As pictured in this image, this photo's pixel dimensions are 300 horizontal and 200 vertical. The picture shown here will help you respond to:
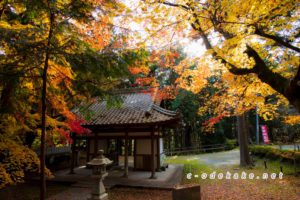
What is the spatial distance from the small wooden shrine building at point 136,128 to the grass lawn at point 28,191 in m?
1.82

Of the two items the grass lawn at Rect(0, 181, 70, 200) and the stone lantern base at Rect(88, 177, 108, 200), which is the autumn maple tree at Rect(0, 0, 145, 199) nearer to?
the stone lantern base at Rect(88, 177, 108, 200)

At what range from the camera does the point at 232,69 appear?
195 inches

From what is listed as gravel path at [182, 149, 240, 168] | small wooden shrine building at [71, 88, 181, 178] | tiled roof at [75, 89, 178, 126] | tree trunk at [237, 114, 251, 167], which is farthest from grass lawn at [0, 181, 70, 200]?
tree trunk at [237, 114, 251, 167]

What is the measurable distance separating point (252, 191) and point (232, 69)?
5.07 meters

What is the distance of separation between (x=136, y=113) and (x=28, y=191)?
613 centimetres

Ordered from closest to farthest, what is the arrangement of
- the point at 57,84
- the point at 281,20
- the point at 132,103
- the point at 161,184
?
the point at 281,20
the point at 57,84
the point at 161,184
the point at 132,103

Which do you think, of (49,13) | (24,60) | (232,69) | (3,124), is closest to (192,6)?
(232,69)

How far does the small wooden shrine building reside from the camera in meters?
8.43

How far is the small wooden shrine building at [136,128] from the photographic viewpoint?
8430 mm

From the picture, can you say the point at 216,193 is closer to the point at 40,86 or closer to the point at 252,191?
the point at 252,191

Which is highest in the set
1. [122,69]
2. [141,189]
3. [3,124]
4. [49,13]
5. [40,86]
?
[49,13]

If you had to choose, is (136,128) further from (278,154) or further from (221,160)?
(278,154)

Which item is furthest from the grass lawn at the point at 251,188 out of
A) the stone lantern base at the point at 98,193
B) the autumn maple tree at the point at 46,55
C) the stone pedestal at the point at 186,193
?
the autumn maple tree at the point at 46,55

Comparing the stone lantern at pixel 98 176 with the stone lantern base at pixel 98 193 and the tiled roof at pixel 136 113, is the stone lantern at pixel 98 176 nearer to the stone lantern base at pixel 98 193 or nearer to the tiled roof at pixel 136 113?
the stone lantern base at pixel 98 193
